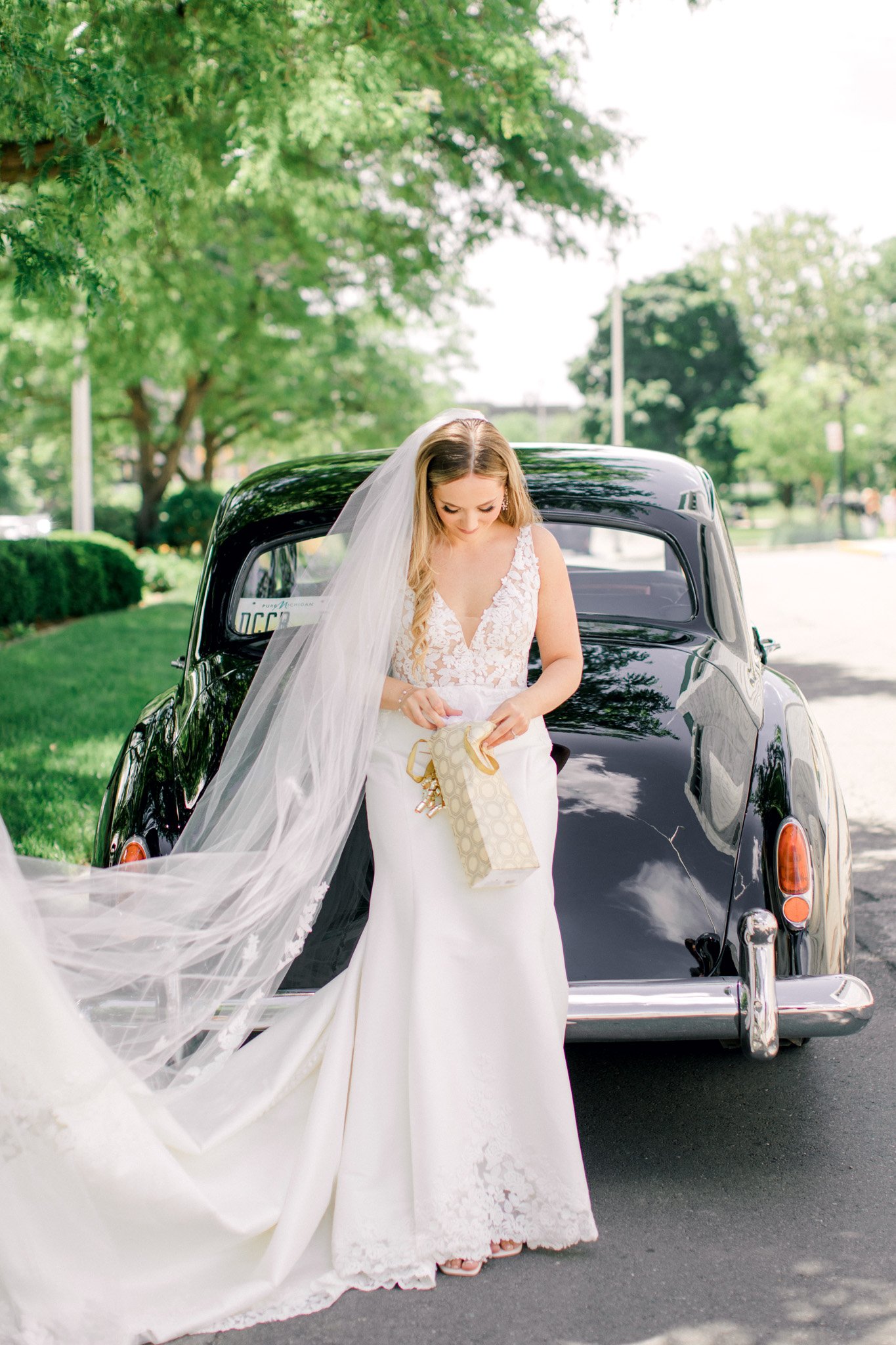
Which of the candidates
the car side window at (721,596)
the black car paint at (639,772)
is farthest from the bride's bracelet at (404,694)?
the car side window at (721,596)

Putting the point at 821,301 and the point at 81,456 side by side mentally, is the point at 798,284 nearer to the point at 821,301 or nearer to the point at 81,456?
the point at 821,301

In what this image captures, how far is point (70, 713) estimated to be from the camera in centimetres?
984

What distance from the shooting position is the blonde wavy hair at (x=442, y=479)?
Result: 10.7ft

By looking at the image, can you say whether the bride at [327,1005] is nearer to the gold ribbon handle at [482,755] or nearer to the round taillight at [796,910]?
the gold ribbon handle at [482,755]

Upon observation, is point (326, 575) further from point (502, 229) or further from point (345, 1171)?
point (502, 229)

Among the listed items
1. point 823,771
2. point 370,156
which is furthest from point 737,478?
point 823,771

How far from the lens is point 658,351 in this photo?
50.5 metres

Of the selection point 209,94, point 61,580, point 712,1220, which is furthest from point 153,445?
point 712,1220

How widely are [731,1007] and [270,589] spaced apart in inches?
95.8

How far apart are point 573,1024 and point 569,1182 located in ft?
1.30

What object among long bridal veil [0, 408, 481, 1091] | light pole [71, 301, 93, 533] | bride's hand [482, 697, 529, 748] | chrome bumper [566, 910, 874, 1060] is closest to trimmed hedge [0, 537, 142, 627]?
light pole [71, 301, 93, 533]

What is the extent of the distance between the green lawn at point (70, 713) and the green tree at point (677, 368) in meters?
35.8

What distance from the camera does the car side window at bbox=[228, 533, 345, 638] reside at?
4641 mm

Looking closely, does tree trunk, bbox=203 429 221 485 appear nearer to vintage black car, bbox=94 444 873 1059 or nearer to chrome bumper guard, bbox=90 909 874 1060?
vintage black car, bbox=94 444 873 1059
